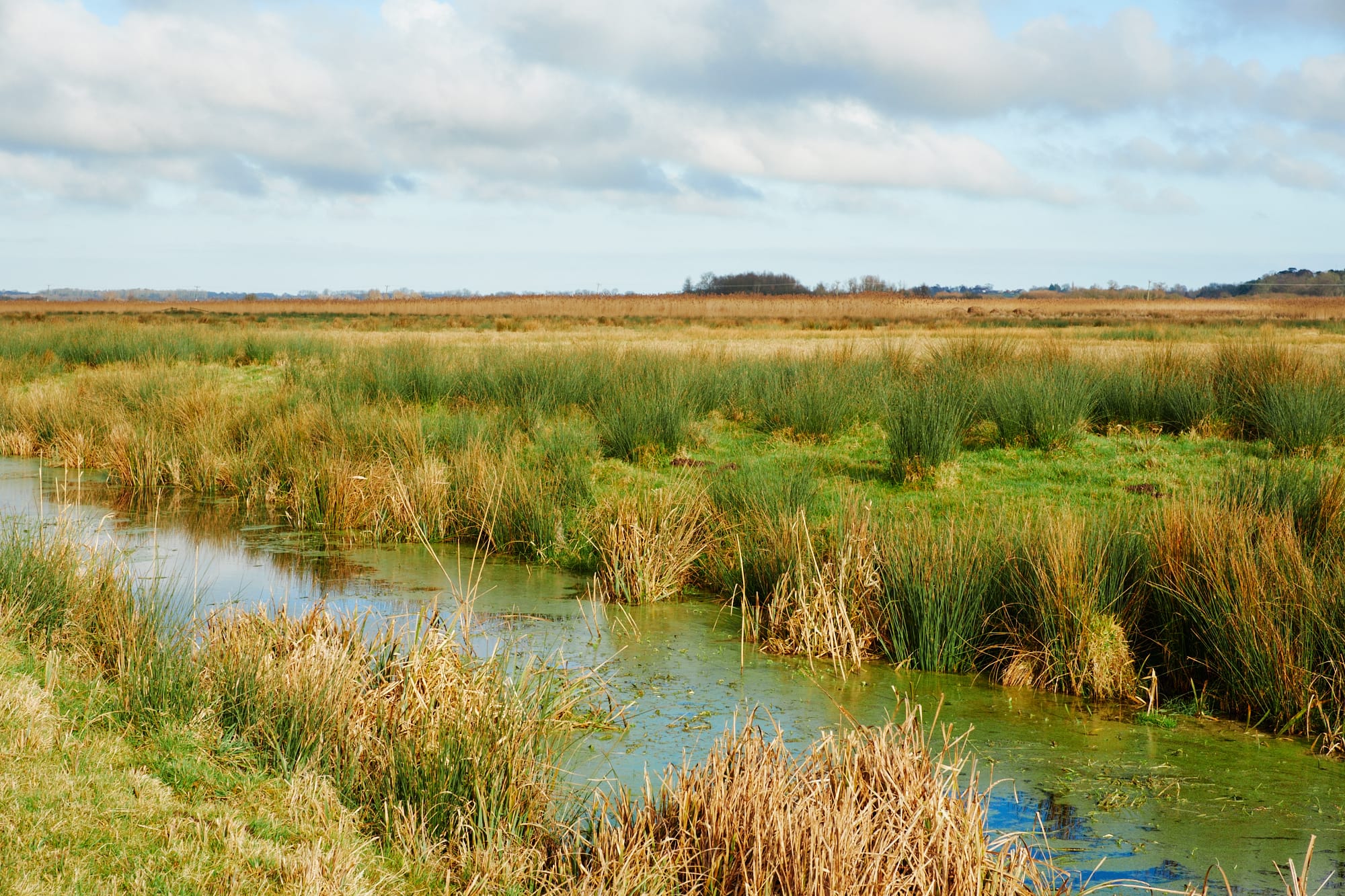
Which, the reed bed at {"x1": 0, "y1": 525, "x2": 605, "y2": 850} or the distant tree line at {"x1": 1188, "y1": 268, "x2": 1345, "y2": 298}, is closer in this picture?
the reed bed at {"x1": 0, "y1": 525, "x2": 605, "y2": 850}

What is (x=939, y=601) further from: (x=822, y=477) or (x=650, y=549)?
(x=822, y=477)

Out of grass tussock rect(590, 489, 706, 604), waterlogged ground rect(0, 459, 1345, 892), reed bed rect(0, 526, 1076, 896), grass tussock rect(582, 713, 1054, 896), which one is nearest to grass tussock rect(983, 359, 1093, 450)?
grass tussock rect(590, 489, 706, 604)

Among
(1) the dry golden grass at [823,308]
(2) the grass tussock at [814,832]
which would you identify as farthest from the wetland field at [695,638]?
(1) the dry golden grass at [823,308]

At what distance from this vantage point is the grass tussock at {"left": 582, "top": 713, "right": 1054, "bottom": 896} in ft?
12.1

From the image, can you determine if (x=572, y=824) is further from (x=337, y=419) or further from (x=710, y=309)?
(x=710, y=309)

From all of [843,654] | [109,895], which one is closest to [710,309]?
[843,654]

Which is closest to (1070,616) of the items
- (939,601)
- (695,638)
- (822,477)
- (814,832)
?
(939,601)

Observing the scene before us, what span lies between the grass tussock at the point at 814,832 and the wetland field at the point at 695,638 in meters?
0.02

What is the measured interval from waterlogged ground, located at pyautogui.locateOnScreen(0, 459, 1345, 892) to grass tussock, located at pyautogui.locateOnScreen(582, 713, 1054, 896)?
58cm

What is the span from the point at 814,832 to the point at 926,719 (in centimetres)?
263

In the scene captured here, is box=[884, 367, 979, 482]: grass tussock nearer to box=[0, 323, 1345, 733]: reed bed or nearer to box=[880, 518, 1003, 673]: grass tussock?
box=[0, 323, 1345, 733]: reed bed

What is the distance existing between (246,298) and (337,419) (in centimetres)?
8658

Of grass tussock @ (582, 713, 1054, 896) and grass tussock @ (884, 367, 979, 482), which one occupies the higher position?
grass tussock @ (884, 367, 979, 482)

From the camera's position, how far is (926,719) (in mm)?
6098
